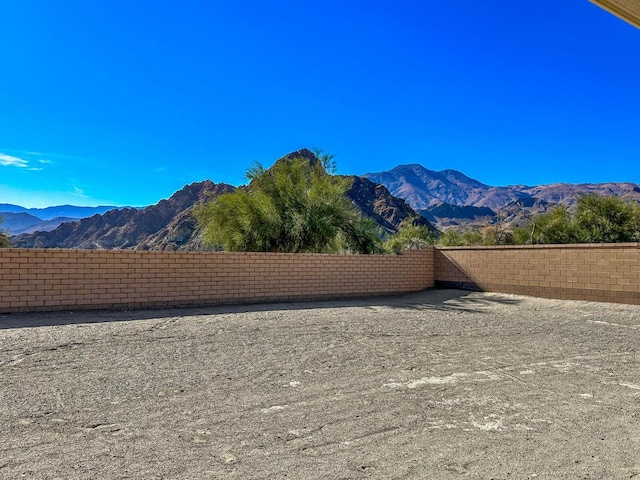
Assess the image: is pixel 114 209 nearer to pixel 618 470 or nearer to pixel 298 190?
pixel 298 190

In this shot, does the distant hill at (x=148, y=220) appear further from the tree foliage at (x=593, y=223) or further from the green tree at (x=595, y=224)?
the green tree at (x=595, y=224)

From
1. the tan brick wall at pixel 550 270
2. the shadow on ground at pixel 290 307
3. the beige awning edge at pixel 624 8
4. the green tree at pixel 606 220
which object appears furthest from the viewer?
the green tree at pixel 606 220

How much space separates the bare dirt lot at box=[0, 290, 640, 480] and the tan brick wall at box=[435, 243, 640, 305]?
3874mm

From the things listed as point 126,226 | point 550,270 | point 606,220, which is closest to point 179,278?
point 550,270

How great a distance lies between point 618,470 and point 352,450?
1.62 m

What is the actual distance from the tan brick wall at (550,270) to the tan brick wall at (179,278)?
167 cm

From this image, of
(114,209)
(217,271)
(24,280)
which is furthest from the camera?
(114,209)

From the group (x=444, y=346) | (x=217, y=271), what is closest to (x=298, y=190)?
(x=217, y=271)

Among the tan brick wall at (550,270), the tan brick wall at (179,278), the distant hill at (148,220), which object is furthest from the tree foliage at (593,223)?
the distant hill at (148,220)

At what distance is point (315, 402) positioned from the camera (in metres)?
4.10

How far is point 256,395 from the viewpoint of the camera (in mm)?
4281

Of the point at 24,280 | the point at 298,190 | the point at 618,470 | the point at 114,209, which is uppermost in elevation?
the point at 114,209

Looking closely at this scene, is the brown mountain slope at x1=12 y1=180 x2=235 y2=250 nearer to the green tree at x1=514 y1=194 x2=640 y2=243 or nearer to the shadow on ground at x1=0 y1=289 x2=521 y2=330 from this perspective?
the green tree at x1=514 y1=194 x2=640 y2=243

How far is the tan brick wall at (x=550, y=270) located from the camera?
1130cm
